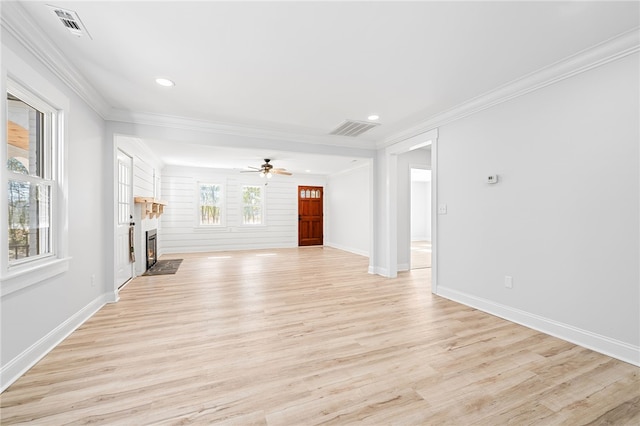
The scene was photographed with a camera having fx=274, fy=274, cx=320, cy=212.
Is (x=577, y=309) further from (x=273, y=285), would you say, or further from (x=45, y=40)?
(x=45, y=40)

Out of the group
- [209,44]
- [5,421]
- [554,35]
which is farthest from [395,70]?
[5,421]

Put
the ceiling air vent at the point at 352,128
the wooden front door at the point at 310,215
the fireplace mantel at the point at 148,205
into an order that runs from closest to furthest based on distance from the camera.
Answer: the ceiling air vent at the point at 352,128, the fireplace mantel at the point at 148,205, the wooden front door at the point at 310,215

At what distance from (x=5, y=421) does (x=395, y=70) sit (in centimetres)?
382

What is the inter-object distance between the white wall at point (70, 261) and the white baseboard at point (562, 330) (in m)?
4.42

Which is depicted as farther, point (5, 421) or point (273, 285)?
point (273, 285)

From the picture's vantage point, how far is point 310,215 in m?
10.1

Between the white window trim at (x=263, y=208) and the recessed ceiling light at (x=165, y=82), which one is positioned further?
the white window trim at (x=263, y=208)

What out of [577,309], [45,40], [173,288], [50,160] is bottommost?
[173,288]

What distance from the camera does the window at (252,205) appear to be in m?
9.20

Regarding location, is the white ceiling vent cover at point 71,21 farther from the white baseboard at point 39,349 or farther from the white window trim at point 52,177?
the white baseboard at point 39,349

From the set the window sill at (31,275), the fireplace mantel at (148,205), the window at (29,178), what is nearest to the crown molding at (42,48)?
the window at (29,178)

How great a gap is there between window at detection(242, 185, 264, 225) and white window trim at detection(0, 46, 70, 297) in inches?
257

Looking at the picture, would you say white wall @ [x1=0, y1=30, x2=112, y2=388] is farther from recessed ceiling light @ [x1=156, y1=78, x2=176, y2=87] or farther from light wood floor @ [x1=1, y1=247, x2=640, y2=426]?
recessed ceiling light @ [x1=156, y1=78, x2=176, y2=87]

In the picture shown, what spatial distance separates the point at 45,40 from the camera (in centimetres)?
221
